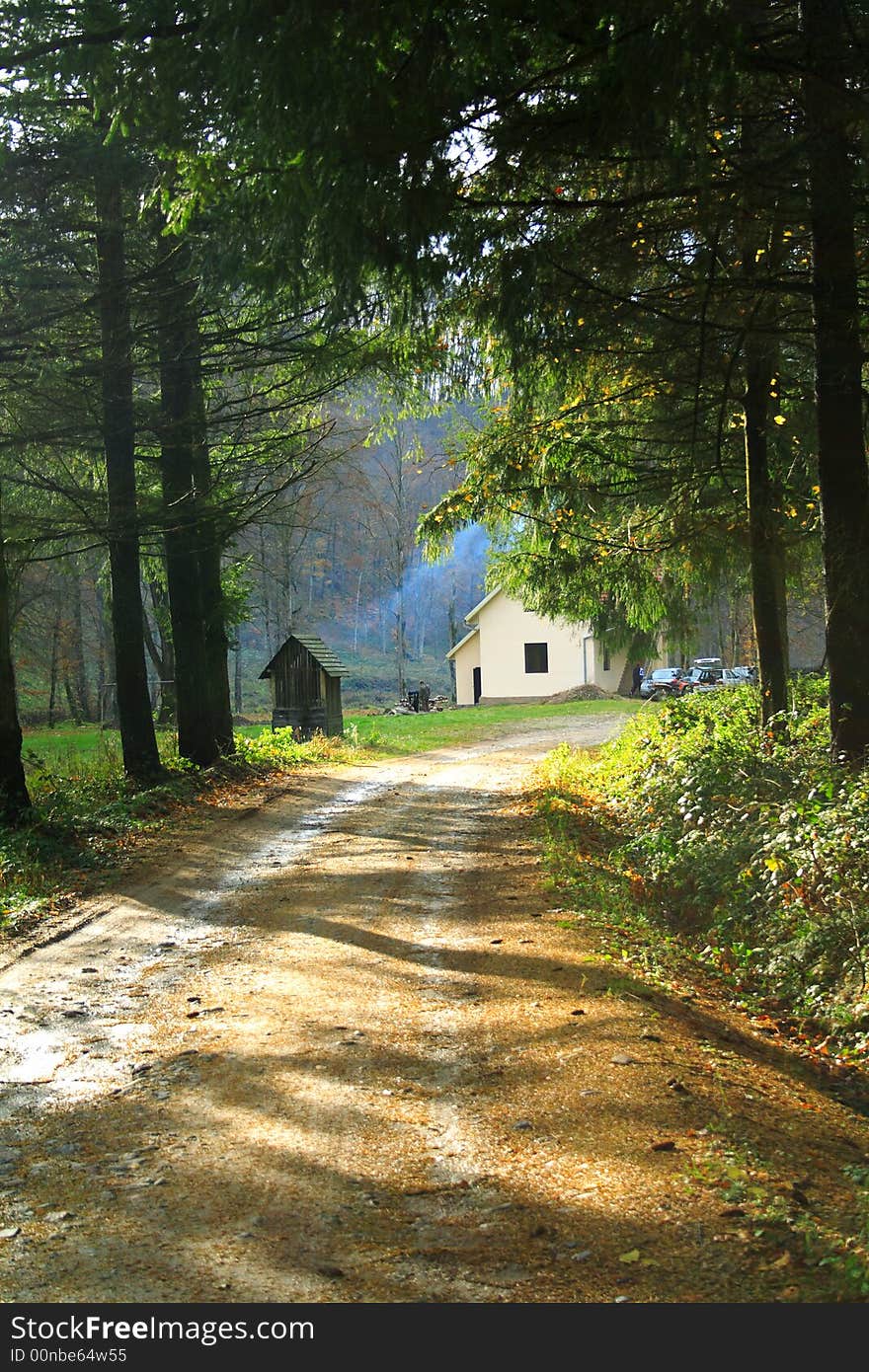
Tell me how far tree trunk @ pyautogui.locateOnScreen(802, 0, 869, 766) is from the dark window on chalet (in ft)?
130

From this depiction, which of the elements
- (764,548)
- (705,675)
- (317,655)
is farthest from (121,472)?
(705,675)

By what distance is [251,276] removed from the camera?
24.5ft

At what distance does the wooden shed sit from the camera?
91.6 ft

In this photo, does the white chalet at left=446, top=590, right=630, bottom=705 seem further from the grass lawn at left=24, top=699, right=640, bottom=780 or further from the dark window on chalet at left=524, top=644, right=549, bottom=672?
the grass lawn at left=24, top=699, right=640, bottom=780

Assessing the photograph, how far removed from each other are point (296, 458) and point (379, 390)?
1.75 metres

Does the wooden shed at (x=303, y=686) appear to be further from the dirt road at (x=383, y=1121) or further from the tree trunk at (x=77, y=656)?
the dirt road at (x=383, y=1121)

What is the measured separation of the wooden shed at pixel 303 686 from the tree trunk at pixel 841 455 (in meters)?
20.1

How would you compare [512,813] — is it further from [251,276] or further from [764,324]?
[251,276]

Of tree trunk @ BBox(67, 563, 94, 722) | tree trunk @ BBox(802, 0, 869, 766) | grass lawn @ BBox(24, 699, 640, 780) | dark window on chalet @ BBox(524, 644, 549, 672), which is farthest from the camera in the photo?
dark window on chalet @ BBox(524, 644, 549, 672)

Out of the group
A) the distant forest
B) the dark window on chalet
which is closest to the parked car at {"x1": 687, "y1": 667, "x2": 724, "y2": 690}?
the dark window on chalet

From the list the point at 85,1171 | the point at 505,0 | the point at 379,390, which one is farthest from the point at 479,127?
the point at 379,390

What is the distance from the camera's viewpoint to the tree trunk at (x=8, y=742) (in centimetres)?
1232

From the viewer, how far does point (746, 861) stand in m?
8.46

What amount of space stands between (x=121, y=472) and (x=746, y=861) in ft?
35.5
